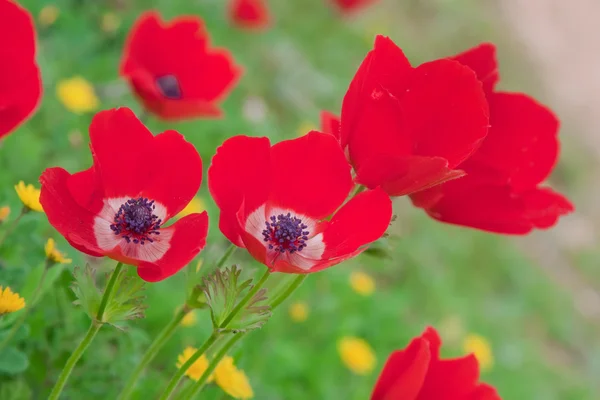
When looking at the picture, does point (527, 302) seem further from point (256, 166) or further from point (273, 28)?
point (256, 166)

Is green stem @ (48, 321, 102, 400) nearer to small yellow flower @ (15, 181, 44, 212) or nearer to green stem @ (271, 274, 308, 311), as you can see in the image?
green stem @ (271, 274, 308, 311)

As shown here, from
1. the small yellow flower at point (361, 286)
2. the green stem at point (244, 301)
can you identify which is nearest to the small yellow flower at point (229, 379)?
the green stem at point (244, 301)

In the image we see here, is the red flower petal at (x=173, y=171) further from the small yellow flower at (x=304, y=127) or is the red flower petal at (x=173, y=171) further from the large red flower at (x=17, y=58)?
the small yellow flower at (x=304, y=127)

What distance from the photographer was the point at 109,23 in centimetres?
212

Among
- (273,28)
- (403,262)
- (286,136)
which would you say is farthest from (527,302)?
(273,28)

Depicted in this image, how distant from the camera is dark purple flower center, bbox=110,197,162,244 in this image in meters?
0.63

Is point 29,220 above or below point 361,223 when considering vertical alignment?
below

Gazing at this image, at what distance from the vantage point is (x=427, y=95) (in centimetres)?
62

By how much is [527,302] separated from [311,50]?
1.59 meters

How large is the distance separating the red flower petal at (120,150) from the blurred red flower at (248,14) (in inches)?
80.2

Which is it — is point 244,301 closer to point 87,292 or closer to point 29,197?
point 87,292

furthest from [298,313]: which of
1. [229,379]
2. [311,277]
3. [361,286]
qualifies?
[229,379]

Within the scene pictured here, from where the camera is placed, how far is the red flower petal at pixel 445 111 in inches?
23.9

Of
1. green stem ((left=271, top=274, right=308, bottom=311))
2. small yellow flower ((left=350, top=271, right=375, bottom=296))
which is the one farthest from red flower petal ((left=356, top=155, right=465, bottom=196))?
small yellow flower ((left=350, top=271, right=375, bottom=296))
